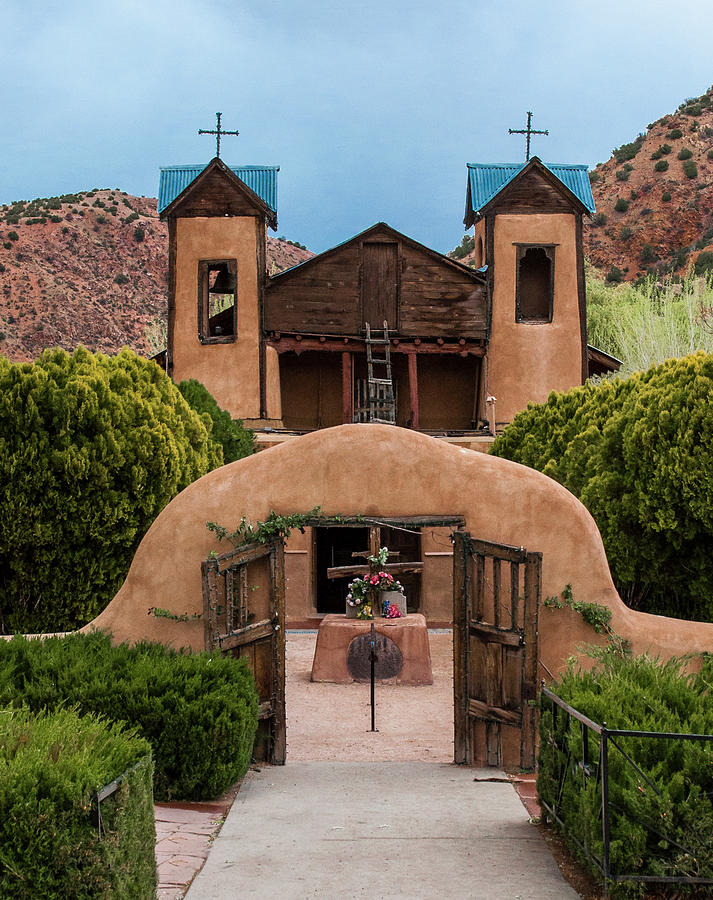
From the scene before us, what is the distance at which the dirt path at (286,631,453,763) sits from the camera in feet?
38.1

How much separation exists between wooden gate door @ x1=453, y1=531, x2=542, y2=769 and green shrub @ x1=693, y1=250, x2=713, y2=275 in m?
45.3

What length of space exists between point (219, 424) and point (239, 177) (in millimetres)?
7684

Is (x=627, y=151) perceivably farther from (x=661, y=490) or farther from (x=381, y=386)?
(x=661, y=490)

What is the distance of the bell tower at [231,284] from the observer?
24266 mm

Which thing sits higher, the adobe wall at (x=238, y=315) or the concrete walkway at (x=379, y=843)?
the adobe wall at (x=238, y=315)

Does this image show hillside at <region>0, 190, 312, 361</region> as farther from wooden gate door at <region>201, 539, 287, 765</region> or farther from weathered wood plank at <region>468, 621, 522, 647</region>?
weathered wood plank at <region>468, 621, 522, 647</region>

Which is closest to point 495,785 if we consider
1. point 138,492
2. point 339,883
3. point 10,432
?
point 339,883

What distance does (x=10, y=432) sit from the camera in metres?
12.9

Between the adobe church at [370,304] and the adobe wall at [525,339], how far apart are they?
1.0 inches

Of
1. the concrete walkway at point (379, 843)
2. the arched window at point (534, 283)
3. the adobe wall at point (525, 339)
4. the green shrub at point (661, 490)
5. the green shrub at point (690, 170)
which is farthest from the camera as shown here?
the green shrub at point (690, 170)

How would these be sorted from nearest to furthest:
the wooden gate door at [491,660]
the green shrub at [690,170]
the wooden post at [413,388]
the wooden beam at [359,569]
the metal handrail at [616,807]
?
the metal handrail at [616,807] < the wooden gate door at [491,660] < the wooden beam at [359,569] < the wooden post at [413,388] < the green shrub at [690,170]

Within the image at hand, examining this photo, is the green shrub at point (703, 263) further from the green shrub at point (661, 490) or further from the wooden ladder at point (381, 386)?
the green shrub at point (661, 490)

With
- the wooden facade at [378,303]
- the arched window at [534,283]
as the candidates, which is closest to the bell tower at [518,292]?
the wooden facade at [378,303]

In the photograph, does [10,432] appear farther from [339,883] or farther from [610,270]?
[610,270]
